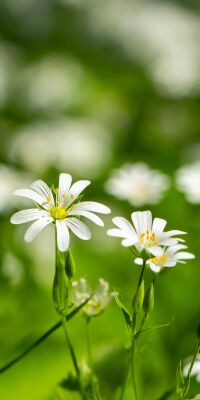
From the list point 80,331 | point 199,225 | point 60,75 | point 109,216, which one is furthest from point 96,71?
point 80,331

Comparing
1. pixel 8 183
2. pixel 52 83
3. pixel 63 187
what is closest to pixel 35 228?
pixel 63 187

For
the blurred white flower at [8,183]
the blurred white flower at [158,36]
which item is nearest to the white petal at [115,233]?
the blurred white flower at [8,183]

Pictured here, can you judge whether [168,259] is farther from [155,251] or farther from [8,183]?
[8,183]

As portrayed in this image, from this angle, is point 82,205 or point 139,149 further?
point 139,149

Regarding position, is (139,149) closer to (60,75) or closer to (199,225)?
(60,75)

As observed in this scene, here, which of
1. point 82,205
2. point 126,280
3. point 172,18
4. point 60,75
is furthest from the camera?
point 172,18

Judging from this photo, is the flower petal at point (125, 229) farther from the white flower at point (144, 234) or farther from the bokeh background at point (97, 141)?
the bokeh background at point (97, 141)
